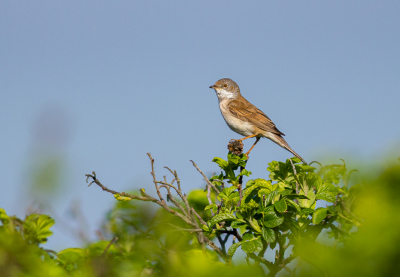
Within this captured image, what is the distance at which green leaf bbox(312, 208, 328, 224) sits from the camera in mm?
2396

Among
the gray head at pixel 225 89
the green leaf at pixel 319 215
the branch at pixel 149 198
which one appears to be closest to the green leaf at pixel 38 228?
the branch at pixel 149 198

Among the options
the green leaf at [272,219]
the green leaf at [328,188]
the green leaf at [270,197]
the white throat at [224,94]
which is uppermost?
the white throat at [224,94]

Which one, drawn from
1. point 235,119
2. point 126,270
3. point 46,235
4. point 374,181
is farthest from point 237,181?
point 235,119

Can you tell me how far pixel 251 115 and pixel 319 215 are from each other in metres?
6.83

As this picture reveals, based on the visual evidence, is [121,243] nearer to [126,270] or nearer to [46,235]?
[46,235]

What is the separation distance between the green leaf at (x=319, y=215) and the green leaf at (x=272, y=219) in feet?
0.66

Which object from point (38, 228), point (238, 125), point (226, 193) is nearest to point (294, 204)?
point (226, 193)

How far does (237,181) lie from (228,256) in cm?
97

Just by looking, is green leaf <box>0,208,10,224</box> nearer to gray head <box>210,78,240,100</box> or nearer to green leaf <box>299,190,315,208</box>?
green leaf <box>299,190,315,208</box>

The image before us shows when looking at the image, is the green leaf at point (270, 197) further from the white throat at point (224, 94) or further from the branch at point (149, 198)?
the white throat at point (224, 94)

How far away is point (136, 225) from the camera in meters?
2.53

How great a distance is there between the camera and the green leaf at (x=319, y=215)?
2.40 m

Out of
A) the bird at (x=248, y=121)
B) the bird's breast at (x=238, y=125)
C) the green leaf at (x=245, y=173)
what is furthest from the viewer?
the bird's breast at (x=238, y=125)

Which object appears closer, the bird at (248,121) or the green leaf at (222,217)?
the green leaf at (222,217)
